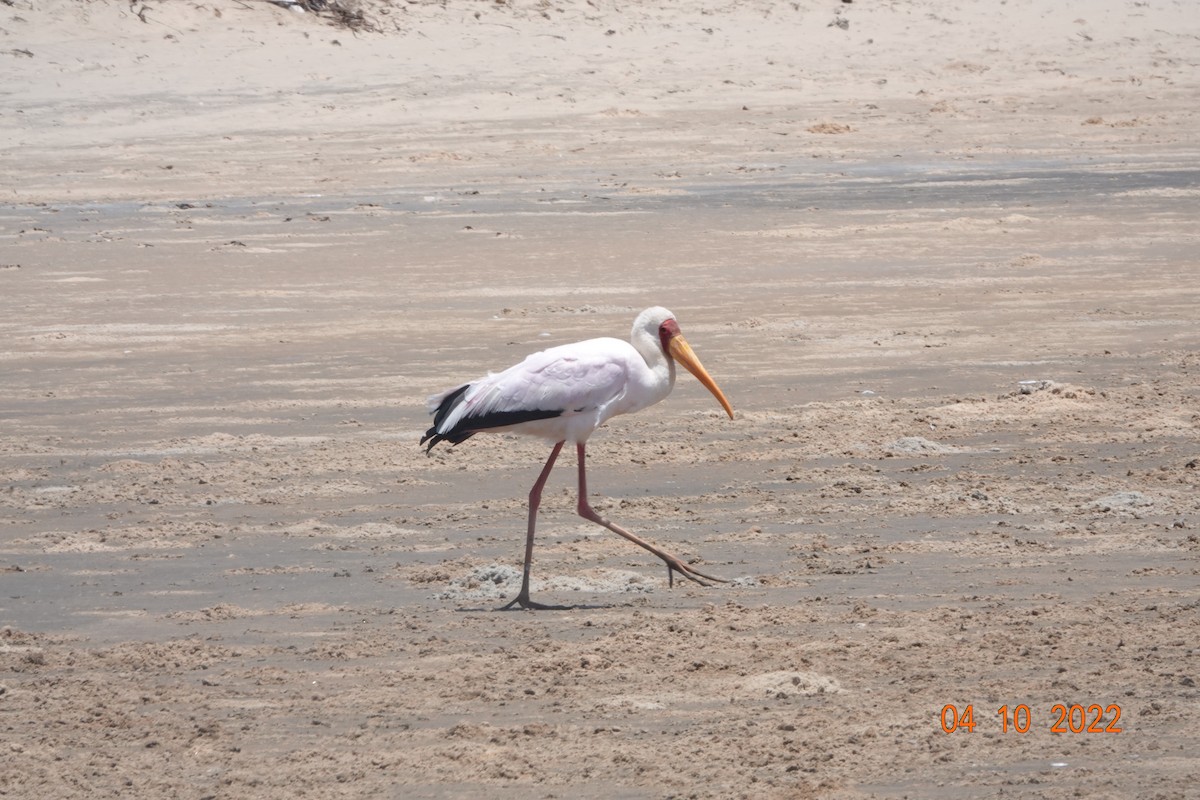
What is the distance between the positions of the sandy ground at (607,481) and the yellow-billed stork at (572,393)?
598 millimetres

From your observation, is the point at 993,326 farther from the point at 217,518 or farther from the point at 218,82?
the point at 218,82

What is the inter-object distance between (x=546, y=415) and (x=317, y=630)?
1.22 metres

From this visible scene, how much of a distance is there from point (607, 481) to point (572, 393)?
5.92 ft

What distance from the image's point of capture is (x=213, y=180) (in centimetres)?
2180

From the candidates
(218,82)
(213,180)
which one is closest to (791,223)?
(213,180)

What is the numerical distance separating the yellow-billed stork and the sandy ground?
23.5 inches

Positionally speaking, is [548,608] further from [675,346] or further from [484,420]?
[675,346]

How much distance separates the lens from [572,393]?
263 inches

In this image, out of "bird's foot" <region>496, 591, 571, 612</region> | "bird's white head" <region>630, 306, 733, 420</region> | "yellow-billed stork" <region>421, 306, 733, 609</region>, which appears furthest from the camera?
"bird's white head" <region>630, 306, 733, 420</region>

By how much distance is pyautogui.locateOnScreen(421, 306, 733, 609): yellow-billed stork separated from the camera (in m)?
6.68
